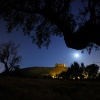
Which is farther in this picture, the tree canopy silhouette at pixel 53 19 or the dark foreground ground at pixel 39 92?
the dark foreground ground at pixel 39 92

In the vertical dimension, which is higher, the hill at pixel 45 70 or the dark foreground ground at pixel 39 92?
the hill at pixel 45 70

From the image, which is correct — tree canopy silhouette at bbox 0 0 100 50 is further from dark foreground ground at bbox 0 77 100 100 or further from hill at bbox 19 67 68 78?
A: hill at bbox 19 67 68 78

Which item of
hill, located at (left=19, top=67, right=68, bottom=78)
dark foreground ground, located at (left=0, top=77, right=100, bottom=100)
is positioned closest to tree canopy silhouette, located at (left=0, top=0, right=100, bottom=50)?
dark foreground ground, located at (left=0, top=77, right=100, bottom=100)

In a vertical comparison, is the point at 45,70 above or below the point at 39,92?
above

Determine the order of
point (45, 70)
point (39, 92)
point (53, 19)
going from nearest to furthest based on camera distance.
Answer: point (53, 19) < point (39, 92) < point (45, 70)

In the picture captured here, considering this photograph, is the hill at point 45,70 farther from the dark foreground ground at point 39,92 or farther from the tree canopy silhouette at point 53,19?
the tree canopy silhouette at point 53,19

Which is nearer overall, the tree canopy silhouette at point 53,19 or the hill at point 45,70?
the tree canopy silhouette at point 53,19

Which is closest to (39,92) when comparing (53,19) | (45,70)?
(53,19)

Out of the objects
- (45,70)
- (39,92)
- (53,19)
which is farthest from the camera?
(45,70)

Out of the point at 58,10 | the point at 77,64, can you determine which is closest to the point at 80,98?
the point at 58,10

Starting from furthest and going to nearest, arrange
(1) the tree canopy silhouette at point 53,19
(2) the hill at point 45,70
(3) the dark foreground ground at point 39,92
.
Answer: (2) the hill at point 45,70 → (3) the dark foreground ground at point 39,92 → (1) the tree canopy silhouette at point 53,19

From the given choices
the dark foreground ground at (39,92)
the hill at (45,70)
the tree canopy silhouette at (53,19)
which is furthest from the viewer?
the hill at (45,70)

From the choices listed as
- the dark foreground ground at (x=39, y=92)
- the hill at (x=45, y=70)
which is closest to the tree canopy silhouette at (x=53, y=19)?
the dark foreground ground at (x=39, y=92)

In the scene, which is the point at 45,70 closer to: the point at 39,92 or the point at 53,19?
the point at 39,92
